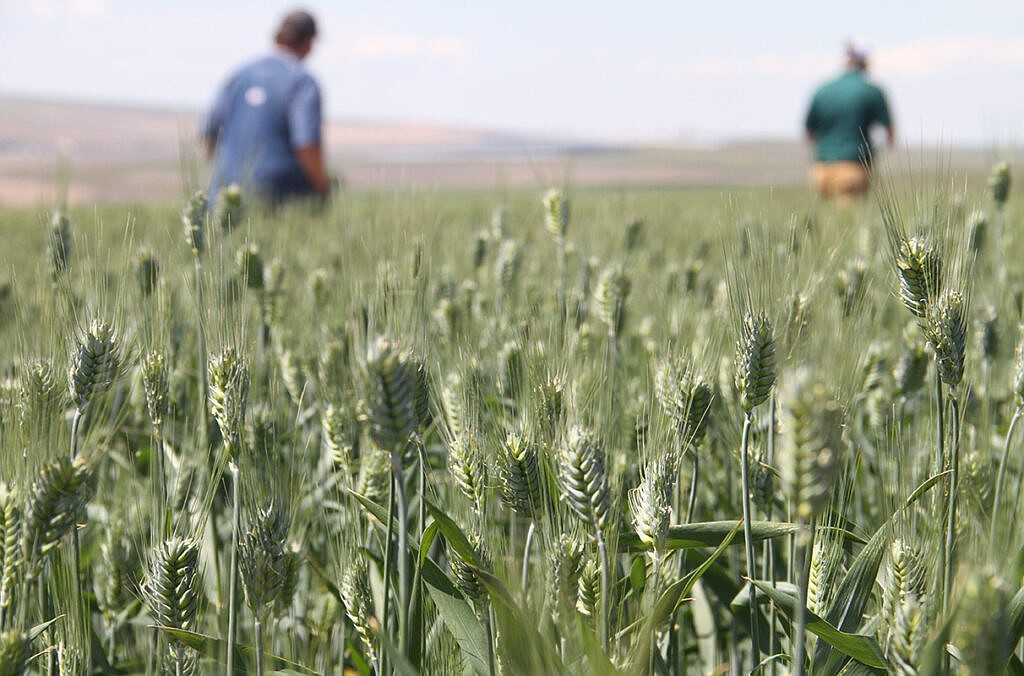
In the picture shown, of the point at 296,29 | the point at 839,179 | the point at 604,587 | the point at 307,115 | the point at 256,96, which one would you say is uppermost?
the point at 296,29

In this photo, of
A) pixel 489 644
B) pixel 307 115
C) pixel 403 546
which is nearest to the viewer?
pixel 403 546

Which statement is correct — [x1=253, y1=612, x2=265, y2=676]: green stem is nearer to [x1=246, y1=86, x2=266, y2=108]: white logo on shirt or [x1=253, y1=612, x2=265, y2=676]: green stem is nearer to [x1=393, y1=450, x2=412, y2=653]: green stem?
[x1=393, y1=450, x2=412, y2=653]: green stem

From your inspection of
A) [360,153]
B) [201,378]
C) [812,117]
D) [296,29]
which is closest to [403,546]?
[201,378]

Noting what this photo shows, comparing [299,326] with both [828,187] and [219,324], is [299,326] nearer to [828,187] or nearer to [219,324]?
[219,324]

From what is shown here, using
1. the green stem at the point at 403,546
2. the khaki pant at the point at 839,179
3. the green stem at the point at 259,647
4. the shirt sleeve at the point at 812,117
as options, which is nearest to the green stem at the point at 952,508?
the green stem at the point at 403,546

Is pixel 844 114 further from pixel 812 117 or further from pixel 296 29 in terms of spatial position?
pixel 296 29

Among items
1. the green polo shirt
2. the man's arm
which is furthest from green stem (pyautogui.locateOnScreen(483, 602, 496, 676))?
the green polo shirt

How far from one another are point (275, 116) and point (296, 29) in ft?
1.39

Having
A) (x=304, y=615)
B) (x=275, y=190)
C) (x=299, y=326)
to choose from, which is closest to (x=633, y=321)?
(x=299, y=326)

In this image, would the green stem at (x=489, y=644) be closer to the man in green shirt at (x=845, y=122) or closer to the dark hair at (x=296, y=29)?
the dark hair at (x=296, y=29)

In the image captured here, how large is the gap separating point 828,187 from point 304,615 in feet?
18.3

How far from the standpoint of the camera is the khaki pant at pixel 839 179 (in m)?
6.09

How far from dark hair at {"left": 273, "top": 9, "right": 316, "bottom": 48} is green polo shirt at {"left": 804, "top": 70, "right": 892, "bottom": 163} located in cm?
334

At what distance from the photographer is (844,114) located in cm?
609
